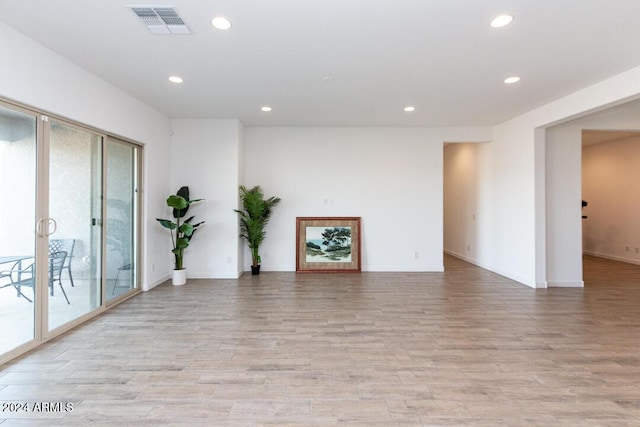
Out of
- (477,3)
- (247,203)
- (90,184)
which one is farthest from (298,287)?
(477,3)

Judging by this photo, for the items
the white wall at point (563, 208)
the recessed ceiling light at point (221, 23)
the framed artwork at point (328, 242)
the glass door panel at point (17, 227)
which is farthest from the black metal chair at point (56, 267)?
the white wall at point (563, 208)

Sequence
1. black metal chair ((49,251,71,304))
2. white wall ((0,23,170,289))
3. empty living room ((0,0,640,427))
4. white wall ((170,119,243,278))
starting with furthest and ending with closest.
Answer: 1. white wall ((170,119,243,278))
2. black metal chair ((49,251,71,304))
3. white wall ((0,23,170,289))
4. empty living room ((0,0,640,427))

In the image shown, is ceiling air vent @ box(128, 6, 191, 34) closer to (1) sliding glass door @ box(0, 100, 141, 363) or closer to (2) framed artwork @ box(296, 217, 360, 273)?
(1) sliding glass door @ box(0, 100, 141, 363)

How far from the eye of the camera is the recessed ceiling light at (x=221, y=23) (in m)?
2.46

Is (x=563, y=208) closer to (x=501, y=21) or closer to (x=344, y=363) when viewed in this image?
(x=501, y=21)

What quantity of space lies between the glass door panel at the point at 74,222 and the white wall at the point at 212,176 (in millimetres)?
1751

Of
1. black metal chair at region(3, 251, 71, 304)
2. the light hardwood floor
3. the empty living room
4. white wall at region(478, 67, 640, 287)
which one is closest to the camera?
the light hardwood floor

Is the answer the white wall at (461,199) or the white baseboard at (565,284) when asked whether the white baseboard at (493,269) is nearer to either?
the white wall at (461,199)

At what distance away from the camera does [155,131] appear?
5.02 m

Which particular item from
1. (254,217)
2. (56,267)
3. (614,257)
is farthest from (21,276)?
(614,257)

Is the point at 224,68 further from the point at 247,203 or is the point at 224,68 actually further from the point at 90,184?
the point at 247,203

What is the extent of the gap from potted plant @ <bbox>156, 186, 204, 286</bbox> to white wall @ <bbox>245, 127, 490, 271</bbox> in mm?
1409

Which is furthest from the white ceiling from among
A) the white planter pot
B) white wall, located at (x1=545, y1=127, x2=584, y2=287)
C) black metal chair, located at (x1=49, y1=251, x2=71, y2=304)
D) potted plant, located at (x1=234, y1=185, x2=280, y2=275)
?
the white planter pot

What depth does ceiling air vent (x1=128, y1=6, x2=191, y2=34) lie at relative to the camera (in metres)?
2.35
